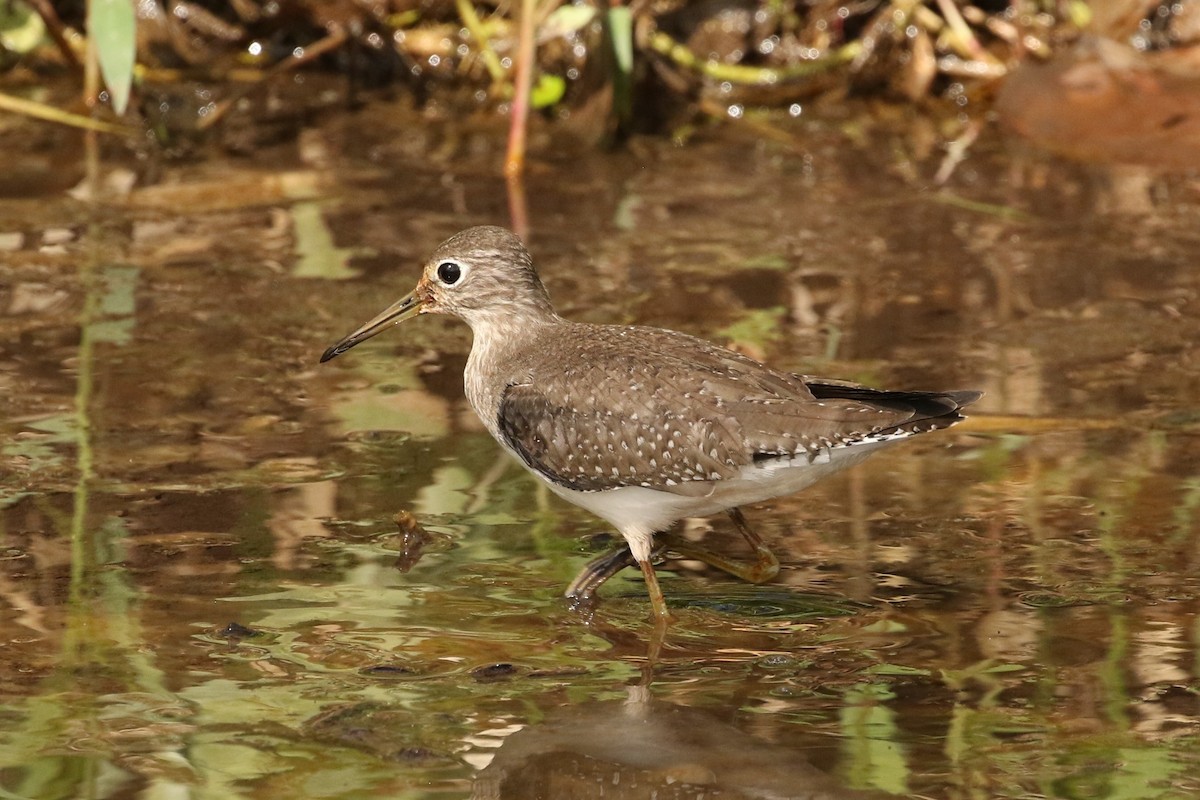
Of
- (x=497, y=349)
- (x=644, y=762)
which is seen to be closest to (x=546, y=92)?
(x=497, y=349)

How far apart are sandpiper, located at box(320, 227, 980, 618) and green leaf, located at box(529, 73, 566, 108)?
4962mm

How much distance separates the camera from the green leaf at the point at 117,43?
29.3 feet

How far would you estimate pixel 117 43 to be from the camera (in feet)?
29.5

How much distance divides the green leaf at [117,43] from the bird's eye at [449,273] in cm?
275

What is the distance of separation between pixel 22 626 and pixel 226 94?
6480mm

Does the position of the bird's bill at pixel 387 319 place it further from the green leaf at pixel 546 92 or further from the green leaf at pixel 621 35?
the green leaf at pixel 546 92

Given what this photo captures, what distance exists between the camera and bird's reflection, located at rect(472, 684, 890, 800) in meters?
4.90

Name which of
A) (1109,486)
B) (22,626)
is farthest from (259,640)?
(1109,486)

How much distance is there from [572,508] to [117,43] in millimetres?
3669

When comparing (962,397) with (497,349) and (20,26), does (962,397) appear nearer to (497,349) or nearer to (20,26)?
(497,349)

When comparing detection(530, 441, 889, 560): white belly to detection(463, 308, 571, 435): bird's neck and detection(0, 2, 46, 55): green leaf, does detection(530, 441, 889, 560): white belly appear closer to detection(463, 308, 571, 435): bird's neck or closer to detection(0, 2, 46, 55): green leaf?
detection(463, 308, 571, 435): bird's neck

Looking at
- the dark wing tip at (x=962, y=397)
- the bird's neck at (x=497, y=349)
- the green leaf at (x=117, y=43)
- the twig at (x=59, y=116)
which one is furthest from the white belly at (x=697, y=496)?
the twig at (x=59, y=116)

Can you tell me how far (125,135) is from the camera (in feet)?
36.2

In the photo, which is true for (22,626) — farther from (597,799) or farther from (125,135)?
(125,135)
